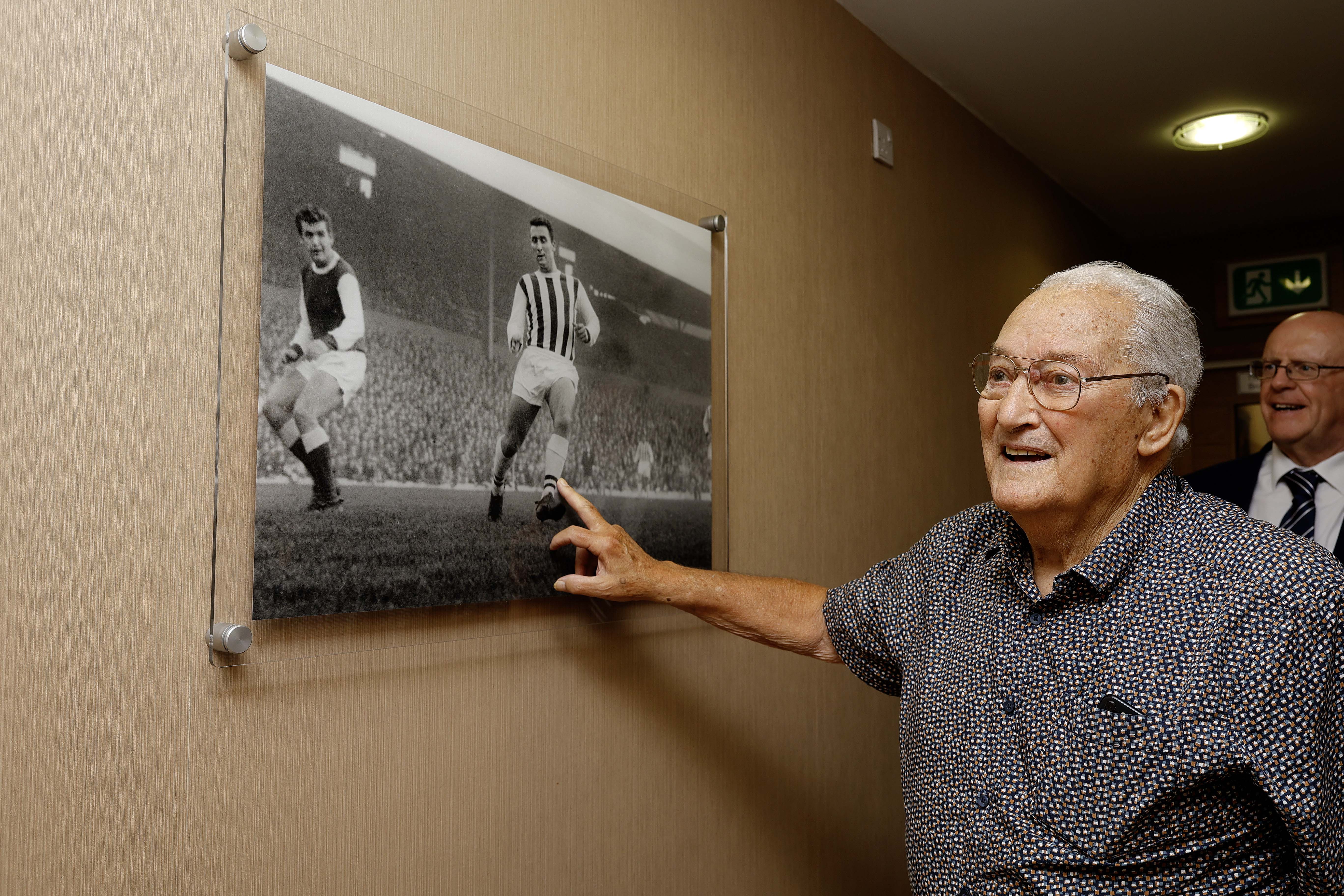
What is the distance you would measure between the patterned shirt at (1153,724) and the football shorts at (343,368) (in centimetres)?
93

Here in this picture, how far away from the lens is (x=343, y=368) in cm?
126

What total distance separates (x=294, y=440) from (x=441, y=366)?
0.26 meters

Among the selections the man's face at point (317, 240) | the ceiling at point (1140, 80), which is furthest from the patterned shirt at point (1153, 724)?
the ceiling at point (1140, 80)

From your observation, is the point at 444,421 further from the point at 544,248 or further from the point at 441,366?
the point at 544,248

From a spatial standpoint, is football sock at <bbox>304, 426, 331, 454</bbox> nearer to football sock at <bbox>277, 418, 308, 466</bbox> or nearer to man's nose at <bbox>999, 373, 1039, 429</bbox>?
football sock at <bbox>277, 418, 308, 466</bbox>

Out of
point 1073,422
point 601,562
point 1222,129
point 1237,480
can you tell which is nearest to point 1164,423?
point 1073,422

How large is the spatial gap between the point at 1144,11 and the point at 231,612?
2833 mm

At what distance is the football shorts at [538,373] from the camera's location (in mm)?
1505

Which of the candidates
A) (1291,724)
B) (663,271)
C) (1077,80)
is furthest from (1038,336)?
(1077,80)

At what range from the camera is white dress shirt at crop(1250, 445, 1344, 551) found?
7.27 feet

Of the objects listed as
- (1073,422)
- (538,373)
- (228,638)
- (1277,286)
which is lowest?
(228,638)

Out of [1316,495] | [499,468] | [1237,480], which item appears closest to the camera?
[499,468]

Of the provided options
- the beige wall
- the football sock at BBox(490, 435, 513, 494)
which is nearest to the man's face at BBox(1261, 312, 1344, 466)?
the beige wall

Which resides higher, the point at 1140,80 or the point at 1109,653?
the point at 1140,80
